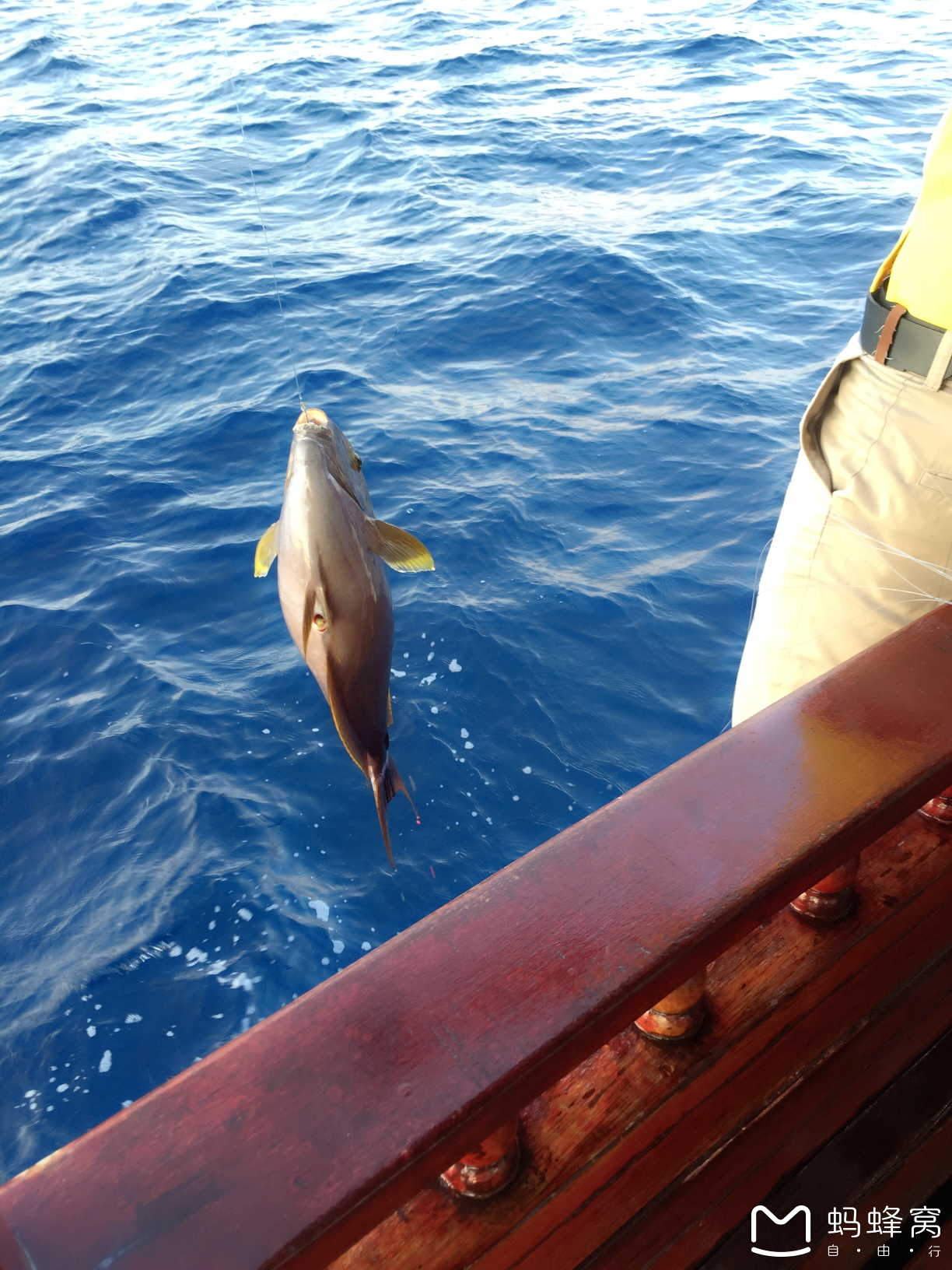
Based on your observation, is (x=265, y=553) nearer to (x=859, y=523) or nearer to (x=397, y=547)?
(x=397, y=547)

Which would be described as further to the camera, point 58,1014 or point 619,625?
point 619,625

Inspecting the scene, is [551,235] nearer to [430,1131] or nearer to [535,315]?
[535,315]

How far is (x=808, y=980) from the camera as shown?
5.97 feet

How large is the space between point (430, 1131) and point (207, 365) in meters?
8.31

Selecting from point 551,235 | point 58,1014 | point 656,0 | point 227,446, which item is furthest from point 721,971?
point 656,0

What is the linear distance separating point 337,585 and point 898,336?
2271mm

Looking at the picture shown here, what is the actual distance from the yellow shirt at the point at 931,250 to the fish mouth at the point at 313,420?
81.6 inches

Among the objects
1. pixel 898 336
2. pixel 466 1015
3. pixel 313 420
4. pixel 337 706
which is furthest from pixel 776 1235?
pixel 898 336

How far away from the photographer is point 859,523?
123 inches

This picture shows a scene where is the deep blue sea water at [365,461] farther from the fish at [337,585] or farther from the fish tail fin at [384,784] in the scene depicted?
the fish tail fin at [384,784]

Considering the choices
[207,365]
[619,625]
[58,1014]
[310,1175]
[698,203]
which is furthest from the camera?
[698,203]

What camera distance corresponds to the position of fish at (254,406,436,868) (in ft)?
4.51

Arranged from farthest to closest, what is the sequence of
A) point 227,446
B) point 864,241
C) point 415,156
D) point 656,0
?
1. point 656,0
2. point 415,156
3. point 864,241
4. point 227,446

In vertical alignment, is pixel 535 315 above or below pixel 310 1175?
below
